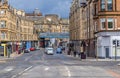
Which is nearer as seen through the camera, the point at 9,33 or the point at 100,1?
the point at 100,1

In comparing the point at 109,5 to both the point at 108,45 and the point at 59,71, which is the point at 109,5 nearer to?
the point at 108,45

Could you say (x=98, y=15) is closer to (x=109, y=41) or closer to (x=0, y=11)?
(x=109, y=41)

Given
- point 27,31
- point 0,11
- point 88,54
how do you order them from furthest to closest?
point 27,31 → point 0,11 → point 88,54

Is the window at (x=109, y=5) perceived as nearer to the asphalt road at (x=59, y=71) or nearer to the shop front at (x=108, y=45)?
the shop front at (x=108, y=45)

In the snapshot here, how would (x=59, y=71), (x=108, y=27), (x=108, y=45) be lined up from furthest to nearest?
(x=108, y=27) → (x=108, y=45) → (x=59, y=71)

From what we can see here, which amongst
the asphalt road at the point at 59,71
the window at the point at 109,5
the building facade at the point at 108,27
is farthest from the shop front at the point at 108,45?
the asphalt road at the point at 59,71

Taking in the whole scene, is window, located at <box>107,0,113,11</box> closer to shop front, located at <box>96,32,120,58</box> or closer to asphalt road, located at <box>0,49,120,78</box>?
shop front, located at <box>96,32,120,58</box>

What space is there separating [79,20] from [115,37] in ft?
149

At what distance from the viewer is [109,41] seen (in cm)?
7606

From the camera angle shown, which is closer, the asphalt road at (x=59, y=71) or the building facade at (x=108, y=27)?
the asphalt road at (x=59, y=71)

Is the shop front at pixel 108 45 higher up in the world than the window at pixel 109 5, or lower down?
lower down

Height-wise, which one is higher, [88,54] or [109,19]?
[109,19]

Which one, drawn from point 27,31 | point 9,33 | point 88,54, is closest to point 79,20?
point 9,33

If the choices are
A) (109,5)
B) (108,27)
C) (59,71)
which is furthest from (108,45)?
(59,71)
